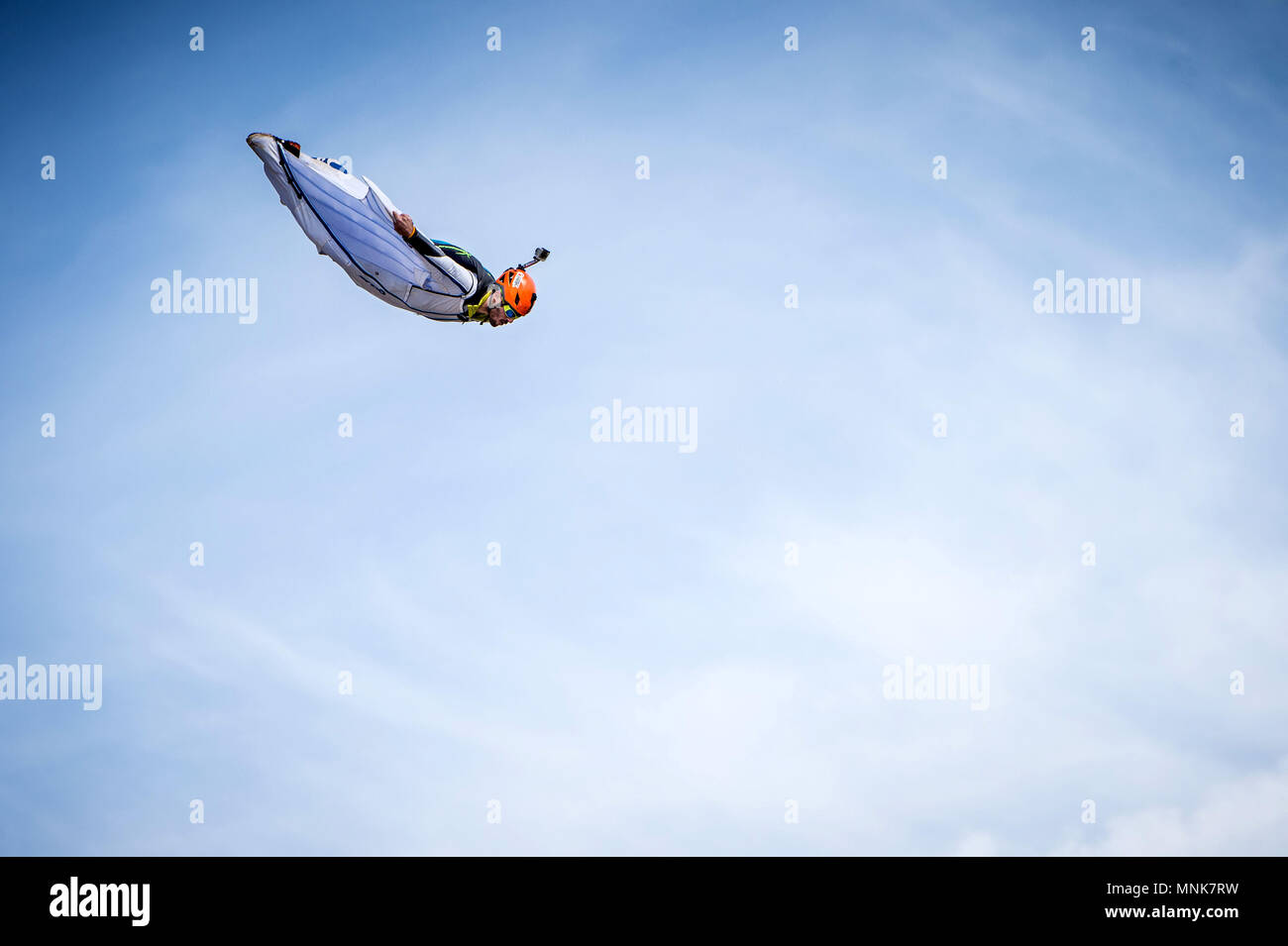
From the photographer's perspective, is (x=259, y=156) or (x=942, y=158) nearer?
(x=259, y=156)

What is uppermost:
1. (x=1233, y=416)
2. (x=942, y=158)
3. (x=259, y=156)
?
(x=942, y=158)

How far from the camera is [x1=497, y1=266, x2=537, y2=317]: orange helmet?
32688mm

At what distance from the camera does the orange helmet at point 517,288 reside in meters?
32.7

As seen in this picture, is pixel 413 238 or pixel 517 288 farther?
pixel 517 288

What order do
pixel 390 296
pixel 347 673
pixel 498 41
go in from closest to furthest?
1. pixel 390 296
2. pixel 498 41
3. pixel 347 673

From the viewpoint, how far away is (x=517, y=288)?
3278 centimetres

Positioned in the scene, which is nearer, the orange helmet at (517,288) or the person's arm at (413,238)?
the person's arm at (413,238)

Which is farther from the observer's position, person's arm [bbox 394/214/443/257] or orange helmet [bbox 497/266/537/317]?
orange helmet [bbox 497/266/537/317]

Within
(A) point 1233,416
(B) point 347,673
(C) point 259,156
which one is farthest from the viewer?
(A) point 1233,416
